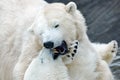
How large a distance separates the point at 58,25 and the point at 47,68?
42cm

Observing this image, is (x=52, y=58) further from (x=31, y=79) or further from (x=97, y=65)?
(x=97, y=65)

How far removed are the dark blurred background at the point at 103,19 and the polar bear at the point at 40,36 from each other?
2.82 m

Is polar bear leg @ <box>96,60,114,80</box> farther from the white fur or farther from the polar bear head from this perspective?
the white fur

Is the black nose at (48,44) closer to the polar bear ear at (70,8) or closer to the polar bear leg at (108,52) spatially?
the polar bear ear at (70,8)

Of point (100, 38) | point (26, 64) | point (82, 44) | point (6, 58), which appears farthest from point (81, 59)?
point (100, 38)

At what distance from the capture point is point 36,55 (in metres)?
5.83

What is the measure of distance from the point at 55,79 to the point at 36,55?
579 mm

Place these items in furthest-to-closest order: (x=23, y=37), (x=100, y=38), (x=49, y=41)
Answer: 1. (x=100, y=38)
2. (x=23, y=37)
3. (x=49, y=41)

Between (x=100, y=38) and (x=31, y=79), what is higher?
(x=100, y=38)

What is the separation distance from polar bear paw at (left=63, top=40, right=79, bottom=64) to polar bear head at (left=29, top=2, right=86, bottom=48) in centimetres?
5

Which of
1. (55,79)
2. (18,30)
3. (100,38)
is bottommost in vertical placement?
(55,79)

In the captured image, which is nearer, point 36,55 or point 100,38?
point 36,55

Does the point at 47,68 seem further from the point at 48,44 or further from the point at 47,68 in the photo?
the point at 48,44

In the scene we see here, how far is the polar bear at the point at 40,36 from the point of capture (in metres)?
5.41
